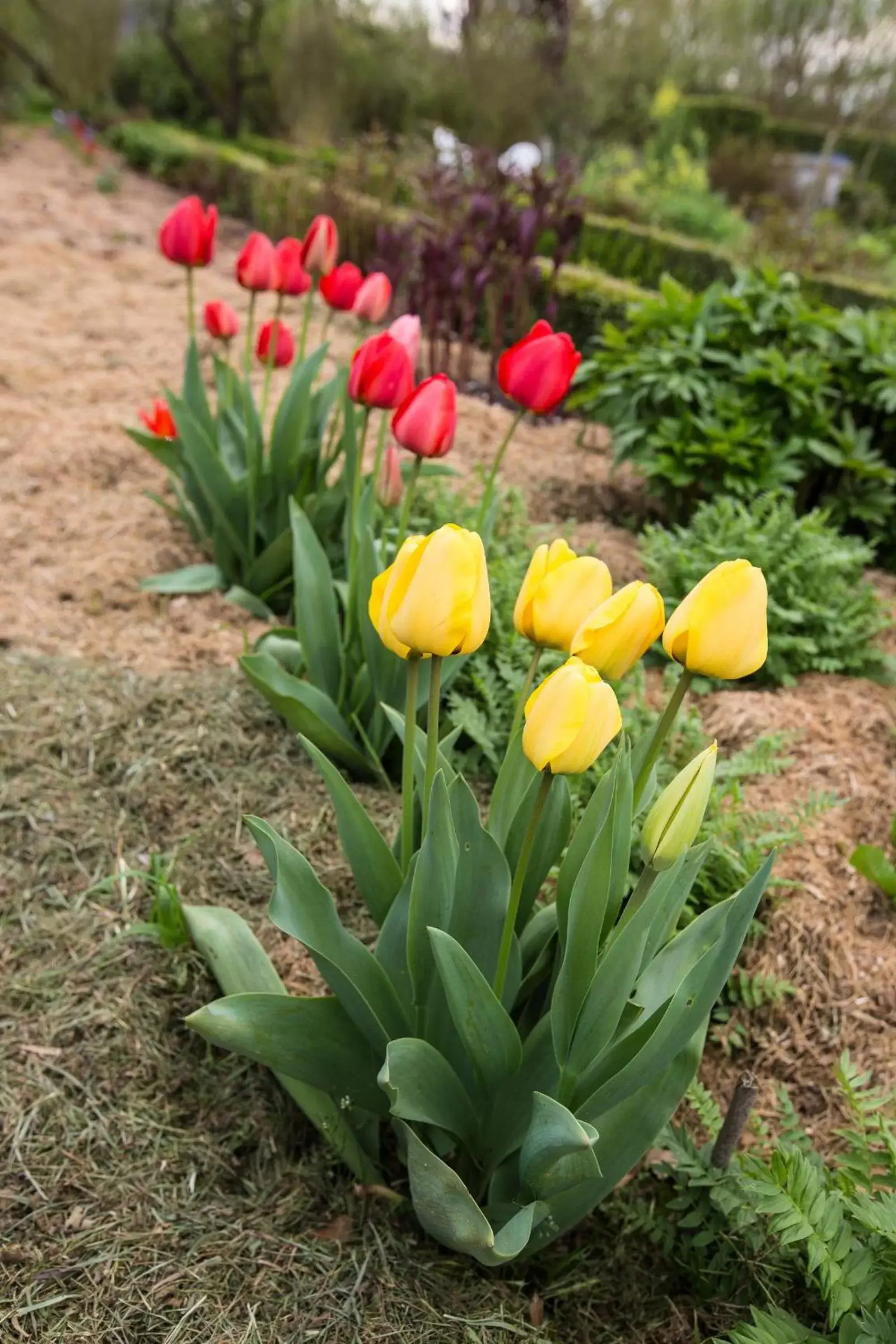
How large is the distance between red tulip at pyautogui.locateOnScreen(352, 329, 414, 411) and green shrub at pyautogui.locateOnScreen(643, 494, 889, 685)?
1.20 m

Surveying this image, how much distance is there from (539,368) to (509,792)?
74cm

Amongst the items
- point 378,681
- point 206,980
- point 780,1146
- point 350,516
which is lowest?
point 206,980

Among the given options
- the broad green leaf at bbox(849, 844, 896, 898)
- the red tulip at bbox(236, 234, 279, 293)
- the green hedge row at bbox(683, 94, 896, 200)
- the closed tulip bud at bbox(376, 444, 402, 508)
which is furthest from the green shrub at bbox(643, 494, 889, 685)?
the green hedge row at bbox(683, 94, 896, 200)

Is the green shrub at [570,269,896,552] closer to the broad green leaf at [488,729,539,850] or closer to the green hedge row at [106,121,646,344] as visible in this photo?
the green hedge row at [106,121,646,344]

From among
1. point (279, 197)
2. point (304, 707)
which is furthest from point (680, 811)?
point (279, 197)

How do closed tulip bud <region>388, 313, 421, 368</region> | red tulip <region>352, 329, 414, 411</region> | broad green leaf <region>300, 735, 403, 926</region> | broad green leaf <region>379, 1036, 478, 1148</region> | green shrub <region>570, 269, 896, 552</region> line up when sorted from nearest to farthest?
broad green leaf <region>379, 1036, 478, 1148</region>
broad green leaf <region>300, 735, 403, 926</region>
red tulip <region>352, 329, 414, 411</region>
closed tulip bud <region>388, 313, 421, 368</region>
green shrub <region>570, 269, 896, 552</region>

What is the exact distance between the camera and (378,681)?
7.21 ft

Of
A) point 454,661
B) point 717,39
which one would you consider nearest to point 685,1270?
point 454,661

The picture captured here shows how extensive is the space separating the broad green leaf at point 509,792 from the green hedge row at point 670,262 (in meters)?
6.21

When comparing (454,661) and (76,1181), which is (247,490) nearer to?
(454,661)

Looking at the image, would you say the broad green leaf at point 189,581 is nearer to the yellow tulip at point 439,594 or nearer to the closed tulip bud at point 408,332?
the closed tulip bud at point 408,332

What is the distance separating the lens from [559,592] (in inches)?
46.2

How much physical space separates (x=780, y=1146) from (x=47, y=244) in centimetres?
687

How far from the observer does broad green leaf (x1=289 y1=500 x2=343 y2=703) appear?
7.49 ft
